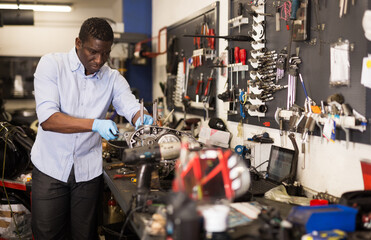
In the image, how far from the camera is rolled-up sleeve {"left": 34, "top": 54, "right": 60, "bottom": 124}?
2033 millimetres

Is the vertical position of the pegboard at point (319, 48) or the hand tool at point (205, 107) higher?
the pegboard at point (319, 48)

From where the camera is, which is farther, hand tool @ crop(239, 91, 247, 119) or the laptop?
hand tool @ crop(239, 91, 247, 119)

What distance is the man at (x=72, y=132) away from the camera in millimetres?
2051

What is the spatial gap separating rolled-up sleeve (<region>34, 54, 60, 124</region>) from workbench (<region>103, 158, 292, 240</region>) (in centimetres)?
55

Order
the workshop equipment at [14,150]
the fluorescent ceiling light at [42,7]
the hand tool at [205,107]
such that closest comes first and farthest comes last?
the workshop equipment at [14,150] → the hand tool at [205,107] → the fluorescent ceiling light at [42,7]

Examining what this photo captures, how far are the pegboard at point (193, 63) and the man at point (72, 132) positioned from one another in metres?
1.15

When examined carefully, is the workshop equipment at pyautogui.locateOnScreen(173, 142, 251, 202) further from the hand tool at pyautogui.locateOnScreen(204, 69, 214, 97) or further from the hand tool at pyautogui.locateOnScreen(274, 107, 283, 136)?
the hand tool at pyautogui.locateOnScreen(204, 69, 214, 97)

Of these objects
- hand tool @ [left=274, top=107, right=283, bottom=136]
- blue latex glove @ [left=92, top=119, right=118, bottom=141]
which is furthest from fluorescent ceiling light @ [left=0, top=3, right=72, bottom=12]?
hand tool @ [left=274, top=107, right=283, bottom=136]

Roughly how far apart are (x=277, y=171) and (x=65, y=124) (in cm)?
123

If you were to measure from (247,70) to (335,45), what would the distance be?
2.97 feet

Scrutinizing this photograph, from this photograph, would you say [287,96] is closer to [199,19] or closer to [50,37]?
[199,19]

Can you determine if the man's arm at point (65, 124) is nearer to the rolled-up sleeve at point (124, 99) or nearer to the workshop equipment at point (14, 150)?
the rolled-up sleeve at point (124, 99)

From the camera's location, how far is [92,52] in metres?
2.11

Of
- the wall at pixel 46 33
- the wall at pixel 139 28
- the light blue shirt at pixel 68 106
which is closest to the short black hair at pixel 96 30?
the light blue shirt at pixel 68 106
